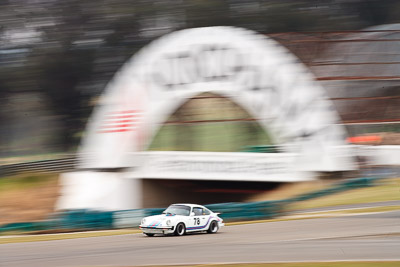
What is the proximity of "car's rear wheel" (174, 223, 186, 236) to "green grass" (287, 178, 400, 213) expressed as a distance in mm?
7403

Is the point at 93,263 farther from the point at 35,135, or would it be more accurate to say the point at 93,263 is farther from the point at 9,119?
the point at 35,135

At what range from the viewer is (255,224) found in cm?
1948

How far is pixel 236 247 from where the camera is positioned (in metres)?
13.3

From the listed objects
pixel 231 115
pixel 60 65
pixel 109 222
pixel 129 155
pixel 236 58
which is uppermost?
pixel 60 65

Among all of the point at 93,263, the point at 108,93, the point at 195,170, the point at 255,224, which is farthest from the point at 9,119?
the point at 93,263

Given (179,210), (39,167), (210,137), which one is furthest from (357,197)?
(39,167)

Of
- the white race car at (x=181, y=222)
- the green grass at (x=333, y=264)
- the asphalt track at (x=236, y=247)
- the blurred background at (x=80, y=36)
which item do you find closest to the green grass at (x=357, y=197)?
the asphalt track at (x=236, y=247)

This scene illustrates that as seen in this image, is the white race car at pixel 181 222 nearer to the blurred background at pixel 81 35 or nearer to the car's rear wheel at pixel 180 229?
the car's rear wheel at pixel 180 229

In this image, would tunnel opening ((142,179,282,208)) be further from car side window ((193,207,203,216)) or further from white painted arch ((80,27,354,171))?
car side window ((193,207,203,216))

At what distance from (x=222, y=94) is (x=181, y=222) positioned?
1445cm

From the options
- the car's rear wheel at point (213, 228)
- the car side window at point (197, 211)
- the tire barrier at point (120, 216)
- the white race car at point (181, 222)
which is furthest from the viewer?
the tire barrier at point (120, 216)

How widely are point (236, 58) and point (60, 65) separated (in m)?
28.5

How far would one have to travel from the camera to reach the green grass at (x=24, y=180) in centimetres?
3742

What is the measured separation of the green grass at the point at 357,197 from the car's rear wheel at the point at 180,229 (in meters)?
7.40
